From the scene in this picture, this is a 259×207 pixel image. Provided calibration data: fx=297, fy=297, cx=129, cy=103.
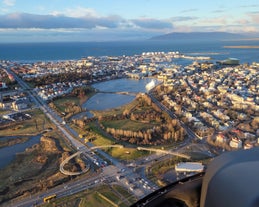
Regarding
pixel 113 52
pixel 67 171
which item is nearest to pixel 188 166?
pixel 67 171

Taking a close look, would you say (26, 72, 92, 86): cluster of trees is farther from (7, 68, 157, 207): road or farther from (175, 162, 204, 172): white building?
(175, 162, 204, 172): white building

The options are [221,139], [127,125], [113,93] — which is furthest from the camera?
[113,93]

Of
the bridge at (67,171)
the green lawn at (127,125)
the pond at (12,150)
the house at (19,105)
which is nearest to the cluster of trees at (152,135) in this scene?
the green lawn at (127,125)

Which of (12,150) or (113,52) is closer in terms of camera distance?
(12,150)

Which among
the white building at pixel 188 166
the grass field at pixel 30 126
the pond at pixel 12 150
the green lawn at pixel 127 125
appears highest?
the white building at pixel 188 166

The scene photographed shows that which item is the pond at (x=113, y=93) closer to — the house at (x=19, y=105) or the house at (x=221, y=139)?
the house at (x=19, y=105)

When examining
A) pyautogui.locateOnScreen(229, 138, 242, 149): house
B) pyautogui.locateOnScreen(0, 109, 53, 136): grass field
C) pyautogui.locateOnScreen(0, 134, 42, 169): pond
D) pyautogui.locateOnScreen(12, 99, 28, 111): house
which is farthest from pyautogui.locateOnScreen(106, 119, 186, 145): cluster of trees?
pyautogui.locateOnScreen(12, 99, 28, 111): house

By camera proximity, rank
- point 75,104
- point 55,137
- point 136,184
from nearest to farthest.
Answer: point 136,184
point 55,137
point 75,104

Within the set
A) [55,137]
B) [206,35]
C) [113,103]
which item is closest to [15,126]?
[55,137]

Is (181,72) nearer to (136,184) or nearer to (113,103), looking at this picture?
(113,103)

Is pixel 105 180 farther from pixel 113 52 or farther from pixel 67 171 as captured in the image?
pixel 113 52

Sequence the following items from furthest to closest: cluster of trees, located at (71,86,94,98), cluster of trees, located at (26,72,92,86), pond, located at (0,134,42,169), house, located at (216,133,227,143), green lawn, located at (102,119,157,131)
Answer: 1. cluster of trees, located at (26,72,92,86)
2. cluster of trees, located at (71,86,94,98)
3. green lawn, located at (102,119,157,131)
4. house, located at (216,133,227,143)
5. pond, located at (0,134,42,169)
